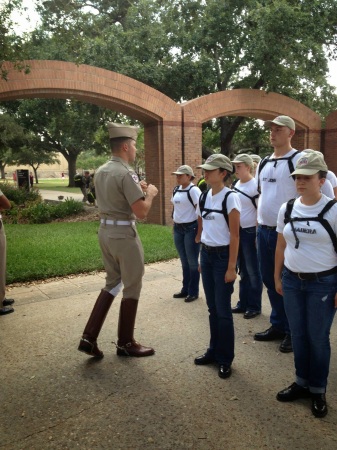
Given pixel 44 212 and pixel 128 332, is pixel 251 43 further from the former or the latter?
pixel 128 332

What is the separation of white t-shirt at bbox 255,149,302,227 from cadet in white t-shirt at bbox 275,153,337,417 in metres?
0.92

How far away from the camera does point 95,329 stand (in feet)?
12.1

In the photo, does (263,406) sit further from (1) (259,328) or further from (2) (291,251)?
(1) (259,328)

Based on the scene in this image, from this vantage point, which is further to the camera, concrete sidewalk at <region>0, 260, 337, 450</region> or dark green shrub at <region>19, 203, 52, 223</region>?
dark green shrub at <region>19, 203, 52, 223</region>

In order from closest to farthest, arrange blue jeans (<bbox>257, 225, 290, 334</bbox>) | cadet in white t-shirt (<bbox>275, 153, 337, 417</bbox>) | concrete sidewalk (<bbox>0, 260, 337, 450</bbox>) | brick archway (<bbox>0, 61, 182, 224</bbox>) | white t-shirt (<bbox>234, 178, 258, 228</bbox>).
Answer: concrete sidewalk (<bbox>0, 260, 337, 450</bbox>), cadet in white t-shirt (<bbox>275, 153, 337, 417</bbox>), blue jeans (<bbox>257, 225, 290, 334</bbox>), white t-shirt (<bbox>234, 178, 258, 228</bbox>), brick archway (<bbox>0, 61, 182, 224</bbox>)

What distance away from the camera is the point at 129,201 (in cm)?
339

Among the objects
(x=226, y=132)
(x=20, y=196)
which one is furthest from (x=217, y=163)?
(x=20, y=196)

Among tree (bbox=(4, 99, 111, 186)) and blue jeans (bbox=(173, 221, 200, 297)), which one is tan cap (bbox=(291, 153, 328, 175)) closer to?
blue jeans (bbox=(173, 221, 200, 297))

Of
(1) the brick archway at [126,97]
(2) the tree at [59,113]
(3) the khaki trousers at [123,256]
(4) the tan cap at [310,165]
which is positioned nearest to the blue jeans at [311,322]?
(4) the tan cap at [310,165]

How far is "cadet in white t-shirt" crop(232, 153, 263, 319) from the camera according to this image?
4.79m

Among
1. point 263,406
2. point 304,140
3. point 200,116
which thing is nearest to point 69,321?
point 263,406

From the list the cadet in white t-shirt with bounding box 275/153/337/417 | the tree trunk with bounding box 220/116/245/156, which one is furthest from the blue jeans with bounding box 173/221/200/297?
the tree trunk with bounding box 220/116/245/156

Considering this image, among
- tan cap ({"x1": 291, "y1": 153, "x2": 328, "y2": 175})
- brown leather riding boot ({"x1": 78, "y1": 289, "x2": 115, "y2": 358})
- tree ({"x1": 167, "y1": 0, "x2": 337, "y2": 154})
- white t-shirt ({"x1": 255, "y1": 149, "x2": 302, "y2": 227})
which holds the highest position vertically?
tree ({"x1": 167, "y1": 0, "x2": 337, "y2": 154})

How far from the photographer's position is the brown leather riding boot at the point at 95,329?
12.0ft
